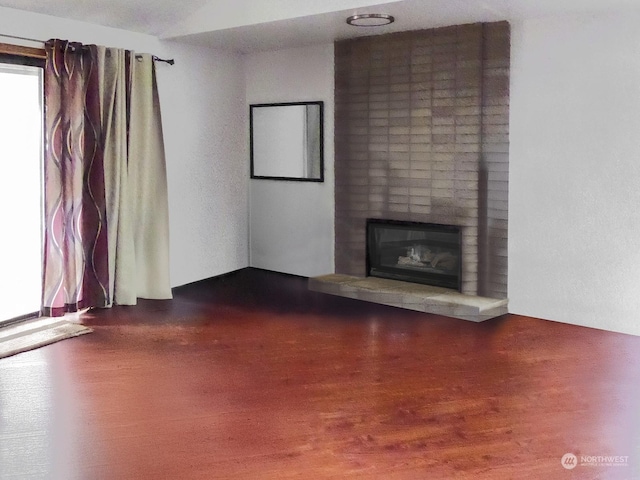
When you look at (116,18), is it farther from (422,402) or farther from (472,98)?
(422,402)

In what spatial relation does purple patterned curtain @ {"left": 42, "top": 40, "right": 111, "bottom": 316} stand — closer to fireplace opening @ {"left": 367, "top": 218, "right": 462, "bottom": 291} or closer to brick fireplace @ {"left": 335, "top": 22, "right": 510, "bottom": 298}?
brick fireplace @ {"left": 335, "top": 22, "right": 510, "bottom": 298}

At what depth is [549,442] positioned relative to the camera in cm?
279

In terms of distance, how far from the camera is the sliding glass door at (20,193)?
4668 millimetres

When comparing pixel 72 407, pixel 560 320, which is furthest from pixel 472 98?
pixel 72 407

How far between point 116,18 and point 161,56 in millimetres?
592

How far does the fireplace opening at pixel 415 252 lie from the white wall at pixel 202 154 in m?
1.40

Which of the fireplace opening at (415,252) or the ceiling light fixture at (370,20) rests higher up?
the ceiling light fixture at (370,20)

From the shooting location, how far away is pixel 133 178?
Result: 521 centimetres

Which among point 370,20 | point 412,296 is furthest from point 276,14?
point 412,296

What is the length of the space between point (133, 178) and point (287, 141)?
1.49 meters

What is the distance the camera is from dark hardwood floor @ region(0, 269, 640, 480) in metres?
2.63

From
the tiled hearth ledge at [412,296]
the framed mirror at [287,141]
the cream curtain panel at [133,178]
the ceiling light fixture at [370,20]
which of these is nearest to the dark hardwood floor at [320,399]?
the tiled hearth ledge at [412,296]

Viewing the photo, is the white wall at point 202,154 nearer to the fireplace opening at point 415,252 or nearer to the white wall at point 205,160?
the white wall at point 205,160

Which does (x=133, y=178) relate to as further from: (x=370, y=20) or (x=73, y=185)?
(x=370, y=20)
